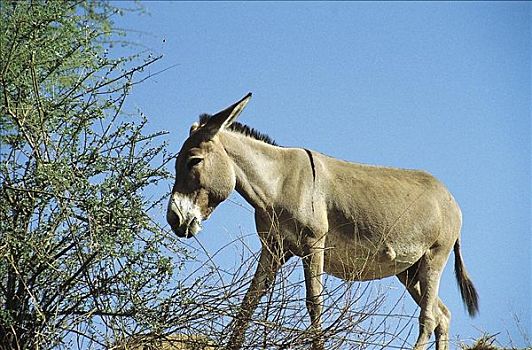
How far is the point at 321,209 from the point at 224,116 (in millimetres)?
972

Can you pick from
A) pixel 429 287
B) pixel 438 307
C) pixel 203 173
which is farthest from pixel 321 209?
pixel 438 307

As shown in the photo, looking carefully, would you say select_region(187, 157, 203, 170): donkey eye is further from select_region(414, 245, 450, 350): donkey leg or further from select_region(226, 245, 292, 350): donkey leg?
select_region(414, 245, 450, 350): donkey leg

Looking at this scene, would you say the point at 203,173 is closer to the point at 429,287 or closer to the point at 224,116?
the point at 224,116

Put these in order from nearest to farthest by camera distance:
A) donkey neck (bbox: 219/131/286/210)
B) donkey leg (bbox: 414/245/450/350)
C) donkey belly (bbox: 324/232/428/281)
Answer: donkey neck (bbox: 219/131/286/210) → donkey belly (bbox: 324/232/428/281) → donkey leg (bbox: 414/245/450/350)

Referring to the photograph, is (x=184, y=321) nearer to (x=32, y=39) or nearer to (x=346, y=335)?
(x=346, y=335)

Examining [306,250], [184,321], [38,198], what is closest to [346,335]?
[184,321]

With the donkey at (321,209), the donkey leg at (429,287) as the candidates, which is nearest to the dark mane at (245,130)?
the donkey at (321,209)


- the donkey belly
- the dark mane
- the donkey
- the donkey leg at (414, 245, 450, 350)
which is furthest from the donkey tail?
the dark mane

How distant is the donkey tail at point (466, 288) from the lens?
26.6 ft

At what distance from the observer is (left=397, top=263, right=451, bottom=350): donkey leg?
7.54 metres

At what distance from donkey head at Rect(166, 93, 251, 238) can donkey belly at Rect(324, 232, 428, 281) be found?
2.79 ft

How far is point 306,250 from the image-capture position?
642 centimetres

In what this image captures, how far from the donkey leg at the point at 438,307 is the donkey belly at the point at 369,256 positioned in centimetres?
31

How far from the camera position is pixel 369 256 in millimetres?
6848
